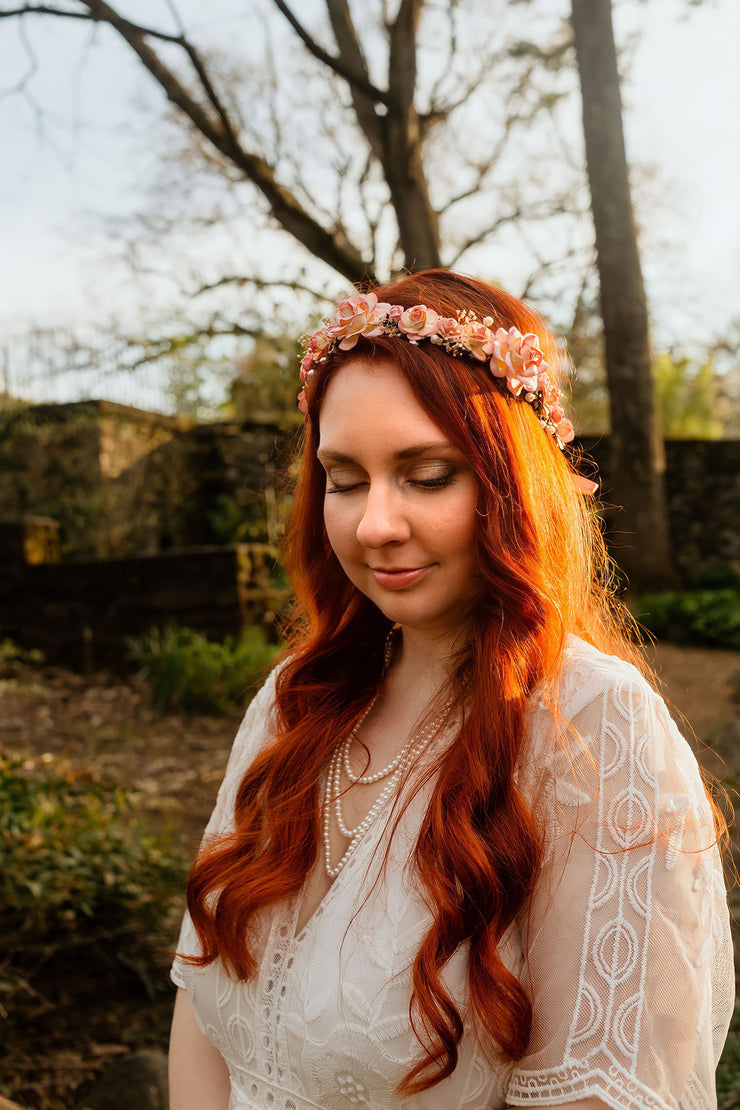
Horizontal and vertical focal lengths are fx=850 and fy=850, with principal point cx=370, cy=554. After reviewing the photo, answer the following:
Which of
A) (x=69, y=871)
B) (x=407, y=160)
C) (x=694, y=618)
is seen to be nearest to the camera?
(x=69, y=871)

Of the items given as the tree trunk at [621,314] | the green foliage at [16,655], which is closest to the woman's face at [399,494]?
the tree trunk at [621,314]

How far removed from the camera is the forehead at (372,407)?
1.36 metres

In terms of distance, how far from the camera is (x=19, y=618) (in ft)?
26.9

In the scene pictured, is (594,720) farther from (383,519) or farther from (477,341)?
(477,341)

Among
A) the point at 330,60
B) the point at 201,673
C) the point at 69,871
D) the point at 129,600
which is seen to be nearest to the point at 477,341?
the point at 69,871

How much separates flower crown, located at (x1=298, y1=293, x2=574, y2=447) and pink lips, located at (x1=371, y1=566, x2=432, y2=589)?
340mm

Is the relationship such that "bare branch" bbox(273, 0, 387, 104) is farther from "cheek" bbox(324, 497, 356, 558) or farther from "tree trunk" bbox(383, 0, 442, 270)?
"cheek" bbox(324, 497, 356, 558)

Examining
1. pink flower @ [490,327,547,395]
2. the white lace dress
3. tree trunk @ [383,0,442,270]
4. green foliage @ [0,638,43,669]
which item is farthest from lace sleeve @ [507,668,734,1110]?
green foliage @ [0,638,43,669]

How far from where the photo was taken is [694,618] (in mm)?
7723

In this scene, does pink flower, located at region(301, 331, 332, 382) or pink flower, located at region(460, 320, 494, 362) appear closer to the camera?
pink flower, located at region(460, 320, 494, 362)

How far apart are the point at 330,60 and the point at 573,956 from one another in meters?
5.71

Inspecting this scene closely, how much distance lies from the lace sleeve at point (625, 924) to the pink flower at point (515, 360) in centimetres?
53

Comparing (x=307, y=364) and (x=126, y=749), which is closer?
(x=307, y=364)

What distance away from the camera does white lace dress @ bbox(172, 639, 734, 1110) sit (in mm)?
1158
